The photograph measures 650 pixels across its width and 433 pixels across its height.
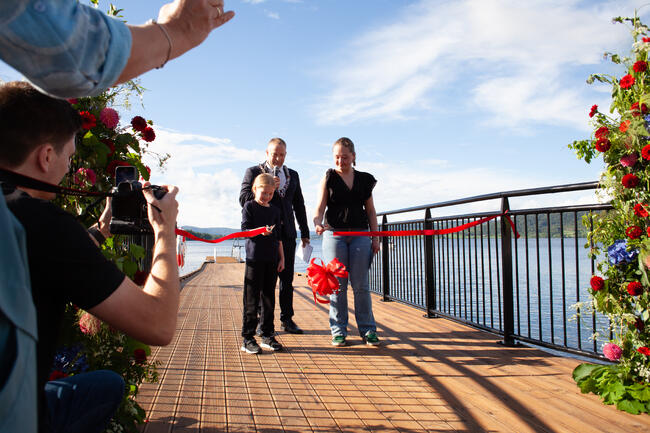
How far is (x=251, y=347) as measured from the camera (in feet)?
12.0

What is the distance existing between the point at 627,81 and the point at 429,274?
10.8 ft

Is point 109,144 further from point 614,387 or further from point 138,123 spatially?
point 614,387

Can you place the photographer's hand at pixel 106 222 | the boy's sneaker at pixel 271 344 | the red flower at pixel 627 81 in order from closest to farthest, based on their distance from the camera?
1. the photographer's hand at pixel 106 222
2. the red flower at pixel 627 81
3. the boy's sneaker at pixel 271 344

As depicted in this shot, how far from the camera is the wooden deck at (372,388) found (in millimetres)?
2254

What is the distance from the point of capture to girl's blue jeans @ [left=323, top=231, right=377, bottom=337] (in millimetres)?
3963

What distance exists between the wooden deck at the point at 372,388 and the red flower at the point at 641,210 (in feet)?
3.36

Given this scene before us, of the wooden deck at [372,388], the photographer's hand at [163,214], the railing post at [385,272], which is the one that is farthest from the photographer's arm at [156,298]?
the railing post at [385,272]

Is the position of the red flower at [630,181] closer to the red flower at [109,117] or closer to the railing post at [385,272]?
the red flower at [109,117]

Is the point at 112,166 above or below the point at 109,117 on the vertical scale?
below

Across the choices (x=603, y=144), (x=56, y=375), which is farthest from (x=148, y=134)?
(x=603, y=144)

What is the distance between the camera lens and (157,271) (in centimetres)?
111

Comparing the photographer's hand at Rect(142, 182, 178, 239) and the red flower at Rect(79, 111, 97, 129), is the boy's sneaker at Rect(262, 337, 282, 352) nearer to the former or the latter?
the red flower at Rect(79, 111, 97, 129)

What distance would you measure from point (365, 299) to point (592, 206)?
6.28 ft

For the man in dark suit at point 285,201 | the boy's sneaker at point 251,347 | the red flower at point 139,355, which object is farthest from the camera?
the man in dark suit at point 285,201
